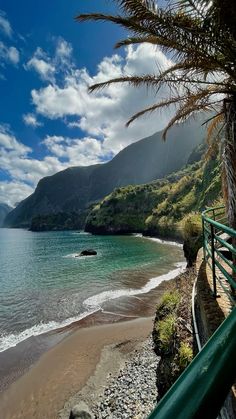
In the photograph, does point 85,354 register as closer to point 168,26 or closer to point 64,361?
point 64,361

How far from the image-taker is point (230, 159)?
5.97m

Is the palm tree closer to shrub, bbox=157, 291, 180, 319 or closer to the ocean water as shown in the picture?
shrub, bbox=157, 291, 180, 319

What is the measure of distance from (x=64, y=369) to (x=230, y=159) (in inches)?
406

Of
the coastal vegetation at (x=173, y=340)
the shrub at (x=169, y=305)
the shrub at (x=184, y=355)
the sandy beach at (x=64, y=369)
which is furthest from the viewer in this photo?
the shrub at (x=169, y=305)

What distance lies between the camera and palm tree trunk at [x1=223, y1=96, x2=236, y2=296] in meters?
5.90

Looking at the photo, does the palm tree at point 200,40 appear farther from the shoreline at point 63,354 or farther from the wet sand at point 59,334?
the wet sand at point 59,334

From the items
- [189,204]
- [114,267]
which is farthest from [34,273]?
[189,204]

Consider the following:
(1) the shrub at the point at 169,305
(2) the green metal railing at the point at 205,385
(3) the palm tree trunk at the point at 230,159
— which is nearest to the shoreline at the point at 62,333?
(1) the shrub at the point at 169,305

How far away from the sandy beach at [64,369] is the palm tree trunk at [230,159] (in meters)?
7.52

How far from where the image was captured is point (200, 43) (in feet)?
18.6

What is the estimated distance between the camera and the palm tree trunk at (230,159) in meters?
5.90

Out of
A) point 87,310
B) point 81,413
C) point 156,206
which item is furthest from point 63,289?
point 156,206

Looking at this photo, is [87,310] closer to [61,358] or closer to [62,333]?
[62,333]

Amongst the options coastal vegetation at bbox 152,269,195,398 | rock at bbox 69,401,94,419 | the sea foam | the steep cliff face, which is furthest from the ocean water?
the steep cliff face
